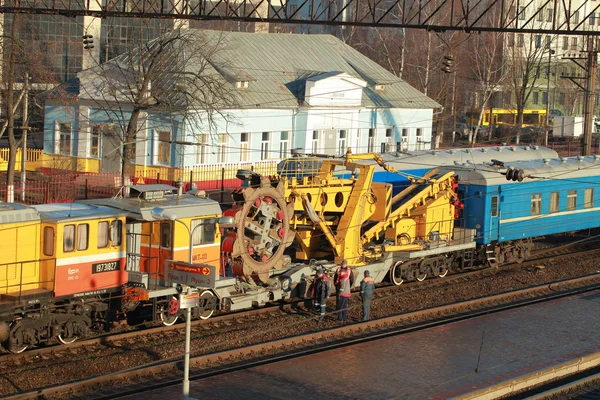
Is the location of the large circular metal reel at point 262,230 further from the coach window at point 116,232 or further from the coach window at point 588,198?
the coach window at point 588,198

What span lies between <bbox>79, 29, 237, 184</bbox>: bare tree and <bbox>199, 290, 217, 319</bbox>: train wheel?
48.6 ft

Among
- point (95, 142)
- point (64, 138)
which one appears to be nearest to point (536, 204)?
point (95, 142)

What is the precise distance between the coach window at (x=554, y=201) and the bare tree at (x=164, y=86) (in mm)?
14014

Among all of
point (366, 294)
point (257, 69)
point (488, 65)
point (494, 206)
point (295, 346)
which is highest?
point (488, 65)

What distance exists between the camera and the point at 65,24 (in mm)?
62750

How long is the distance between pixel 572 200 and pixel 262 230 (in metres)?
15.0

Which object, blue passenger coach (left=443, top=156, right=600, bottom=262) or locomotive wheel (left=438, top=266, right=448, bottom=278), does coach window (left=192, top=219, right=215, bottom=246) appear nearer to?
locomotive wheel (left=438, top=266, right=448, bottom=278)

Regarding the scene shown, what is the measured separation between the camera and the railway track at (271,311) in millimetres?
18828

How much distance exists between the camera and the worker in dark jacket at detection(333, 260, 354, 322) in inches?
882

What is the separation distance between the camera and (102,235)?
1950cm

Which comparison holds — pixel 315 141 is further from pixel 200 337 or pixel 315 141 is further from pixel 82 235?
pixel 82 235

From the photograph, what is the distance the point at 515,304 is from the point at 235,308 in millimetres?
8025

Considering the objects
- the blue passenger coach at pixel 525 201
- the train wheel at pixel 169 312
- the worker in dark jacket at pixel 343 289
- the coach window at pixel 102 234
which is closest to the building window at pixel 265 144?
the blue passenger coach at pixel 525 201

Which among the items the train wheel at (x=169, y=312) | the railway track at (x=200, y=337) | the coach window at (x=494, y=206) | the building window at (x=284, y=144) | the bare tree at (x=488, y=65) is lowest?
the railway track at (x=200, y=337)
